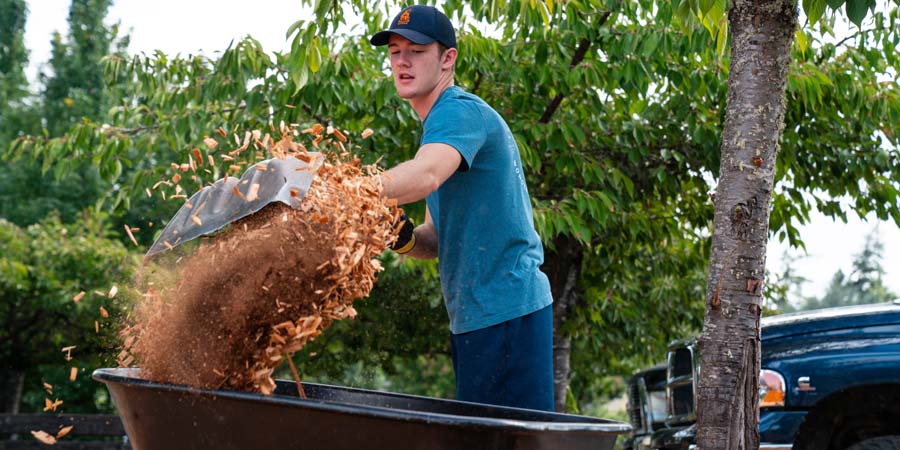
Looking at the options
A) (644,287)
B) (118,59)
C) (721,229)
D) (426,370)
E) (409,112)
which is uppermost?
(118,59)

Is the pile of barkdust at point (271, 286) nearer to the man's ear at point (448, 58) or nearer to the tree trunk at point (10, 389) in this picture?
the man's ear at point (448, 58)

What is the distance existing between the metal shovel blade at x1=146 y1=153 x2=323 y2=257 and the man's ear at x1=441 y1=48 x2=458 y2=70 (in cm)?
110

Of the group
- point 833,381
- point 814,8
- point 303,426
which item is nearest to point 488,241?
point 303,426

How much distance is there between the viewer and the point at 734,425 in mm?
3414

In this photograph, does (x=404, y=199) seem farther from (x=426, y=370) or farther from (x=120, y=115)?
(x=426, y=370)

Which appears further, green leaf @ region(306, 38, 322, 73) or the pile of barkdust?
green leaf @ region(306, 38, 322, 73)

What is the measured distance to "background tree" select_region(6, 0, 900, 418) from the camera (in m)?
6.79

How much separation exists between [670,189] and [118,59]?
183 inches

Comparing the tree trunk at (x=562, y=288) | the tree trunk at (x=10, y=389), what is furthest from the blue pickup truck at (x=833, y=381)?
the tree trunk at (x=10, y=389)

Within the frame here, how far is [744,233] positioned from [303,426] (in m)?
2.13

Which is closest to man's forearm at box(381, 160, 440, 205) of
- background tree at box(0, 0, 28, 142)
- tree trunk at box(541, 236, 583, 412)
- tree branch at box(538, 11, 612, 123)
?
tree branch at box(538, 11, 612, 123)

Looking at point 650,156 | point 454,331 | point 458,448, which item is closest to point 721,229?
point 454,331

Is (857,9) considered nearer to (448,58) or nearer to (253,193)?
(448,58)

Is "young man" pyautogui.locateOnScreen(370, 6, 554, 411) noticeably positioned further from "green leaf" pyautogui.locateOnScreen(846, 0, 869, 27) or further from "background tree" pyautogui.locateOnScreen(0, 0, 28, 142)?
"background tree" pyautogui.locateOnScreen(0, 0, 28, 142)
